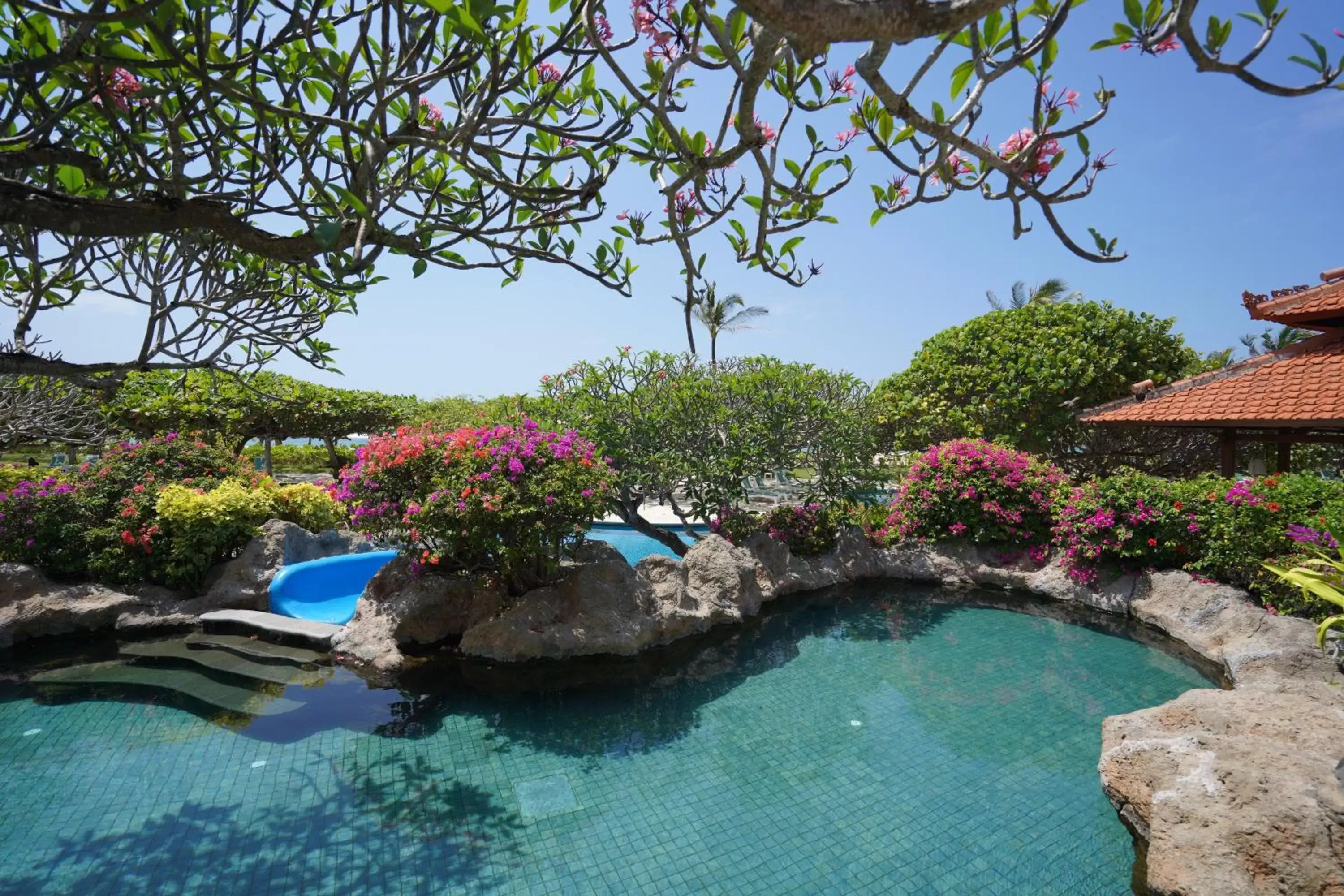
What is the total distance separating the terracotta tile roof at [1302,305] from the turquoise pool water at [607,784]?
5637 mm

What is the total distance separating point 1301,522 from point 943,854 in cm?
615

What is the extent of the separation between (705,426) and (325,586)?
5971 mm

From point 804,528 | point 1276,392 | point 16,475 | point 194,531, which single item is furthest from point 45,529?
point 1276,392

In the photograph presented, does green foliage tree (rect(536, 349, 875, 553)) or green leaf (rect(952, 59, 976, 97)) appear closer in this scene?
green leaf (rect(952, 59, 976, 97))

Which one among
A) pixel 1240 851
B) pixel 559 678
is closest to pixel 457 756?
pixel 559 678

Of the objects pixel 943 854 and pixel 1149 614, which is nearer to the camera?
pixel 943 854

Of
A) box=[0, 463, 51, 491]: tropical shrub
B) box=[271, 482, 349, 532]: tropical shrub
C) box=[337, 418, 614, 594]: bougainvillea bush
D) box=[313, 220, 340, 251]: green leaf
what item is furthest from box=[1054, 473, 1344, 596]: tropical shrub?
box=[0, 463, 51, 491]: tropical shrub

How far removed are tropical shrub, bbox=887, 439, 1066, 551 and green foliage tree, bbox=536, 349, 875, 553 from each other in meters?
1.14

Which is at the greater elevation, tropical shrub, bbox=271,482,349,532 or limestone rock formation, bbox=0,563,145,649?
tropical shrub, bbox=271,482,349,532

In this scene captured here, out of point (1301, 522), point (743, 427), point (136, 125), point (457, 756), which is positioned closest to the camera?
point (136, 125)

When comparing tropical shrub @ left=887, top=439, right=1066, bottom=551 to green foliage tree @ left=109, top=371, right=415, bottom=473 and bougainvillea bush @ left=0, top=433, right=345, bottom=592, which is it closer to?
bougainvillea bush @ left=0, top=433, right=345, bottom=592

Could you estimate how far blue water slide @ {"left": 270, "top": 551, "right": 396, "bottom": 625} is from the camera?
8.51m

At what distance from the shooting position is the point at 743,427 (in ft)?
31.7

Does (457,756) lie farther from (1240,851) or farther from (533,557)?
(1240,851)
